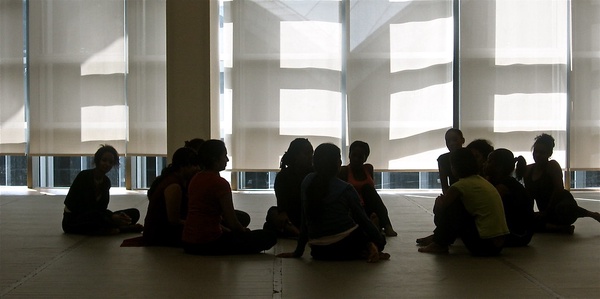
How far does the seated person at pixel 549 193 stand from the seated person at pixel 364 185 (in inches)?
50.3

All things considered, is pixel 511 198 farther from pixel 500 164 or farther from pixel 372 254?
pixel 372 254

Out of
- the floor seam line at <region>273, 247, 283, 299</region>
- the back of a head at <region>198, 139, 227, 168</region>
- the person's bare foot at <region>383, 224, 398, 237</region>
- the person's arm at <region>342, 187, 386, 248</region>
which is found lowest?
the floor seam line at <region>273, 247, 283, 299</region>

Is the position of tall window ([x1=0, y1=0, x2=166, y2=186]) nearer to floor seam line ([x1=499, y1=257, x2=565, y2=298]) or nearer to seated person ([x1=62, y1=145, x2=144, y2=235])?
seated person ([x1=62, y1=145, x2=144, y2=235])

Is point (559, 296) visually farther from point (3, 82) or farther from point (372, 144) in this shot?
point (3, 82)

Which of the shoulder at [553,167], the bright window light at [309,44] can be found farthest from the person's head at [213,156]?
the bright window light at [309,44]

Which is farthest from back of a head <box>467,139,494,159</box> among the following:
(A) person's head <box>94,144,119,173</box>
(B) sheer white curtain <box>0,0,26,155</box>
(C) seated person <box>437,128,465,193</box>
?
(B) sheer white curtain <box>0,0,26,155</box>

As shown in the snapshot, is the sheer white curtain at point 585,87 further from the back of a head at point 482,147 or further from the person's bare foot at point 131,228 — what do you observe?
the person's bare foot at point 131,228

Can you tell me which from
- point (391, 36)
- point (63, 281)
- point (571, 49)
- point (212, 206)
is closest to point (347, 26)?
point (391, 36)

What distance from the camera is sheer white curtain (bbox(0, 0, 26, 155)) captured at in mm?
12453

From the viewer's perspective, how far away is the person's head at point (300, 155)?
21.0ft

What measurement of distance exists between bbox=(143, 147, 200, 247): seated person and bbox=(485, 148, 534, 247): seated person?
7.63 ft

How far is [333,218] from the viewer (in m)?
5.45

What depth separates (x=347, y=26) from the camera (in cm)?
1196

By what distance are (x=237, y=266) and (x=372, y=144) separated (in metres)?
6.78
